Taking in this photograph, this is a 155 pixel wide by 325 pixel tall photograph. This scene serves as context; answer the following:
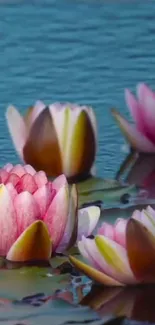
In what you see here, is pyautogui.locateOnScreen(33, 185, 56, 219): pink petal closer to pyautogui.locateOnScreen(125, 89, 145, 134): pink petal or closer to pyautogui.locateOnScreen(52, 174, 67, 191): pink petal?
pyautogui.locateOnScreen(52, 174, 67, 191): pink petal

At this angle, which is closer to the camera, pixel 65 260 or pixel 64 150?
pixel 65 260

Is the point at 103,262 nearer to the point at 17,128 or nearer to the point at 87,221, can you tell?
the point at 87,221

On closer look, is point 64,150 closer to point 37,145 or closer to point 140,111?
point 37,145

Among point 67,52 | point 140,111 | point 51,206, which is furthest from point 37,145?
point 67,52

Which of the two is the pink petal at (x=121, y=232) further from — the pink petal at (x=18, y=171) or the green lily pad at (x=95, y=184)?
the green lily pad at (x=95, y=184)

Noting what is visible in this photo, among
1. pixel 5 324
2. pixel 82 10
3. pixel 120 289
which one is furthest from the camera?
pixel 82 10

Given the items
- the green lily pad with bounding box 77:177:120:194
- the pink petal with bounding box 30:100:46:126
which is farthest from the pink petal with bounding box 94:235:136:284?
the pink petal with bounding box 30:100:46:126
